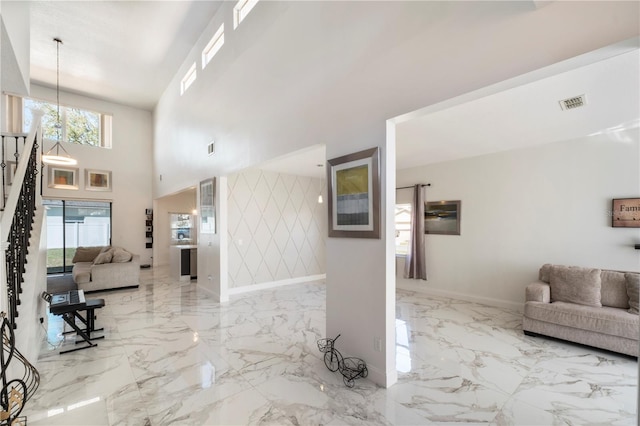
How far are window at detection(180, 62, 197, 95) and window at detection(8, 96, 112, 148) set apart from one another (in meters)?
4.02

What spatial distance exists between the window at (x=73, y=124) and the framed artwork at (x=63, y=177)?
883 mm

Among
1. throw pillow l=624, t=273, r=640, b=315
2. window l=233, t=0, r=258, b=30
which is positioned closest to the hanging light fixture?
window l=233, t=0, r=258, b=30

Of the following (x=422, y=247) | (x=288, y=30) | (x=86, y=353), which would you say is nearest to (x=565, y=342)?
(x=422, y=247)

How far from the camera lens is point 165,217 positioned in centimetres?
982

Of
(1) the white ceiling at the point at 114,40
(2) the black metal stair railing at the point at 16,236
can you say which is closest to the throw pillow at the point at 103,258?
(2) the black metal stair railing at the point at 16,236

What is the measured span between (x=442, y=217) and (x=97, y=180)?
9.85 meters

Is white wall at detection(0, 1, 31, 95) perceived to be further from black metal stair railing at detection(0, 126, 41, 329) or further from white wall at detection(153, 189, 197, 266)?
white wall at detection(153, 189, 197, 266)

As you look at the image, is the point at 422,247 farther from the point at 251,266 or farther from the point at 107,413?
the point at 107,413

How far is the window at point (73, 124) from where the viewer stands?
7840 millimetres

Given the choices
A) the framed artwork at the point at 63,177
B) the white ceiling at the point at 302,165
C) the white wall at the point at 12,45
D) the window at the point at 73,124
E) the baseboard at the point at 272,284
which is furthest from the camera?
the framed artwork at the point at 63,177

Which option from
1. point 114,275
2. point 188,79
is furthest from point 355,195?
point 114,275

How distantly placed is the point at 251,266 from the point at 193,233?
5.23m

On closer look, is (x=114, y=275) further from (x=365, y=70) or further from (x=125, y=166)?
(x=365, y=70)

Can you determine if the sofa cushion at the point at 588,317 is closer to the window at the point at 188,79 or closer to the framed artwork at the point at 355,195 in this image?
the framed artwork at the point at 355,195
